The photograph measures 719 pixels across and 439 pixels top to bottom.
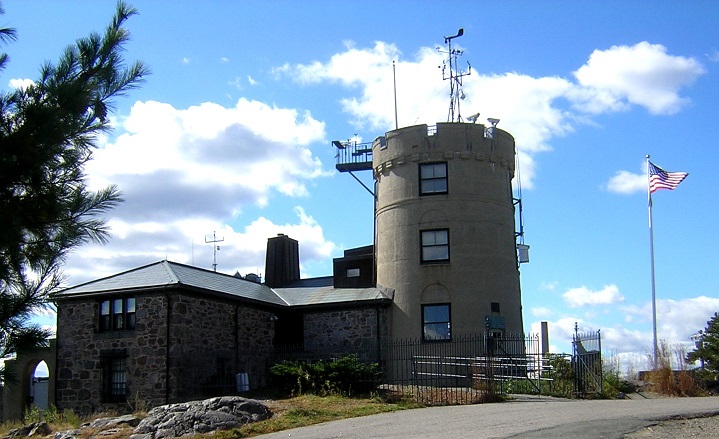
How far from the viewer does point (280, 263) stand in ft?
112

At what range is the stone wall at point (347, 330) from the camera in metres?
29.0

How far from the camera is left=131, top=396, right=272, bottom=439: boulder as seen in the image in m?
19.1

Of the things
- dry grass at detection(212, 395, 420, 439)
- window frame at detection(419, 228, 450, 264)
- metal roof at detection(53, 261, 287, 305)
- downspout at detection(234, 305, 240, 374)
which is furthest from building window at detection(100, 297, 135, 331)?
window frame at detection(419, 228, 450, 264)

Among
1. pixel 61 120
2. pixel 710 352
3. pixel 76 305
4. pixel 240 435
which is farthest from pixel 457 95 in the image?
pixel 61 120

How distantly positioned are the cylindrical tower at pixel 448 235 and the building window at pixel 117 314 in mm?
9135

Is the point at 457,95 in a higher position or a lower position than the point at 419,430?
higher

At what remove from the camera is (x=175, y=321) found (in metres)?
25.6

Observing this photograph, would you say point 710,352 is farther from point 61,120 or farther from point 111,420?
point 61,120

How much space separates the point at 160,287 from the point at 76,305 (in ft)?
12.9

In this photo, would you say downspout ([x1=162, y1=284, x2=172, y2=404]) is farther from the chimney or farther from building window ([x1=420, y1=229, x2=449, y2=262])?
building window ([x1=420, y1=229, x2=449, y2=262])

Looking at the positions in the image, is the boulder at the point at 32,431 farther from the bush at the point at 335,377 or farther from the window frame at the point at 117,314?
the bush at the point at 335,377

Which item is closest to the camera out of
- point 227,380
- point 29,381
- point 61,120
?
point 61,120

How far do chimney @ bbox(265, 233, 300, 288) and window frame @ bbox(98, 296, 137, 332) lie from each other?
322 inches

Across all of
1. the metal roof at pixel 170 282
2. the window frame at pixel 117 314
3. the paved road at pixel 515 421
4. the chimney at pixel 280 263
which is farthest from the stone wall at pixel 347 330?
the paved road at pixel 515 421
